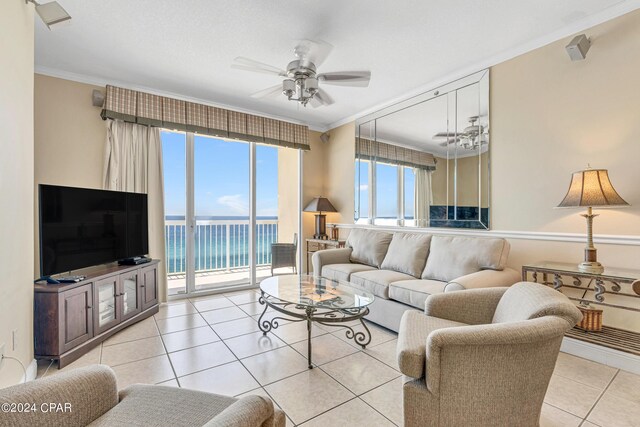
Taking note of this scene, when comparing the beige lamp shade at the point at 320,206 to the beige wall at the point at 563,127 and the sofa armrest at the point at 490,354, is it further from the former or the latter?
the sofa armrest at the point at 490,354

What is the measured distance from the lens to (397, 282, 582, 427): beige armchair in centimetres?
Answer: 126

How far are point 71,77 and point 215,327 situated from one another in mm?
3191

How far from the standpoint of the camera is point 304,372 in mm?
2160

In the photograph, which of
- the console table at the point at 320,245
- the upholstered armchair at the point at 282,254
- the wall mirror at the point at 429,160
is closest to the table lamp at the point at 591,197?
the wall mirror at the point at 429,160

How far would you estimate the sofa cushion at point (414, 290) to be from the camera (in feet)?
8.44

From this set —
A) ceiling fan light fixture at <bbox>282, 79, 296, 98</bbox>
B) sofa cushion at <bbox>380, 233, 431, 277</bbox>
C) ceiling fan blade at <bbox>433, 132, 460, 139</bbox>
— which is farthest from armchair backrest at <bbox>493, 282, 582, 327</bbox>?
ceiling fan light fixture at <bbox>282, 79, 296, 98</bbox>

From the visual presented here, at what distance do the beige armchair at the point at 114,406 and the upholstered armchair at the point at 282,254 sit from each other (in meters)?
3.67

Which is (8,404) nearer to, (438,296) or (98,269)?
(438,296)

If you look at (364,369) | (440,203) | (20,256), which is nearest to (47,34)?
(20,256)

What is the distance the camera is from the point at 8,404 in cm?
89

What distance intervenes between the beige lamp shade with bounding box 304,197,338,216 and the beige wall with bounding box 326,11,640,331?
250 centimetres

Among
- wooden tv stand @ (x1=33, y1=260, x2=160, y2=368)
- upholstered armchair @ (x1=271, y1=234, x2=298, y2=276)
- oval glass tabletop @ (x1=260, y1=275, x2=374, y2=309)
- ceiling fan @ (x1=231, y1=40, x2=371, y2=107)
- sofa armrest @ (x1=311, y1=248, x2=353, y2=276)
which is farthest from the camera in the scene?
upholstered armchair @ (x1=271, y1=234, x2=298, y2=276)

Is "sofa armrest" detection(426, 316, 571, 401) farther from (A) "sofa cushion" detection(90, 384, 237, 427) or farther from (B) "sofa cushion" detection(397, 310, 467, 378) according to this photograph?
(A) "sofa cushion" detection(90, 384, 237, 427)

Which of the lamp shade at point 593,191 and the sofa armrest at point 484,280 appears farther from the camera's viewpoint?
the sofa armrest at point 484,280
